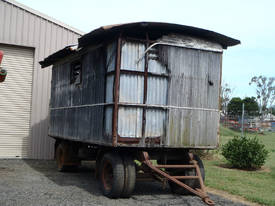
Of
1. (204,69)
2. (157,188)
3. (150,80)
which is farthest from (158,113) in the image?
(157,188)

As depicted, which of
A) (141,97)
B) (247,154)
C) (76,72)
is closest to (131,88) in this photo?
(141,97)

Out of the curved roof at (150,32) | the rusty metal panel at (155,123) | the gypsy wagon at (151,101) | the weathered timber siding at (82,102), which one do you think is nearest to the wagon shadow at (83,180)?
the gypsy wagon at (151,101)

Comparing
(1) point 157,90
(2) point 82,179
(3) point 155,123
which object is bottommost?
(2) point 82,179

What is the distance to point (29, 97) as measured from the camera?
16656 mm

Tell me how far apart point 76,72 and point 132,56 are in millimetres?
3679

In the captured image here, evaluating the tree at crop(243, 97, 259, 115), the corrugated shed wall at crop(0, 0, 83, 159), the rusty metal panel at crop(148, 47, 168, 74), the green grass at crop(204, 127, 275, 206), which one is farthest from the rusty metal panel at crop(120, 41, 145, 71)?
the tree at crop(243, 97, 259, 115)

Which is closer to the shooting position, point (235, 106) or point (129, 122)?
point (129, 122)

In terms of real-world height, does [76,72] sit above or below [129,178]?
above

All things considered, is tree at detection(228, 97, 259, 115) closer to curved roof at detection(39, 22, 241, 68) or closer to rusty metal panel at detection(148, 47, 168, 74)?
curved roof at detection(39, 22, 241, 68)

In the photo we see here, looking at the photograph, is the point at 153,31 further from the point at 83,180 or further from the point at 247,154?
the point at 247,154

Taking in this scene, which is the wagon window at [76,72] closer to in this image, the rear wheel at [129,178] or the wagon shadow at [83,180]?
the wagon shadow at [83,180]

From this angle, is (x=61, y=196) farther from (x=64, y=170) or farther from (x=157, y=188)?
(x=64, y=170)

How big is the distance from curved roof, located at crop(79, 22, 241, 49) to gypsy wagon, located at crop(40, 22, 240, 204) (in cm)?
2

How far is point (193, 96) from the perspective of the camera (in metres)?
9.73
